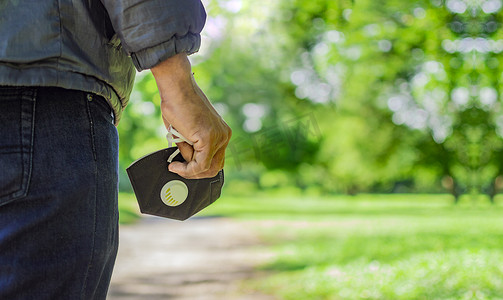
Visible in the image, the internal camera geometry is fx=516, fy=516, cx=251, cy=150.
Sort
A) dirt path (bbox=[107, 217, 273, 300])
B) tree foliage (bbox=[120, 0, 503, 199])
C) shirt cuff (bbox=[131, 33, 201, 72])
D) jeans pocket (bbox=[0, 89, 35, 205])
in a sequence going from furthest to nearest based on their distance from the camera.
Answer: tree foliage (bbox=[120, 0, 503, 199]) < dirt path (bbox=[107, 217, 273, 300]) < shirt cuff (bbox=[131, 33, 201, 72]) < jeans pocket (bbox=[0, 89, 35, 205])

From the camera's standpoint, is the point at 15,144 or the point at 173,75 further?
Answer: the point at 173,75

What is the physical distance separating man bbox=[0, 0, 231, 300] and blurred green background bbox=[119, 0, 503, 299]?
190 inches

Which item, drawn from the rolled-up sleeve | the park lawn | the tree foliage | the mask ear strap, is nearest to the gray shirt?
the rolled-up sleeve

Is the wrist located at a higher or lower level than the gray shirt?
lower

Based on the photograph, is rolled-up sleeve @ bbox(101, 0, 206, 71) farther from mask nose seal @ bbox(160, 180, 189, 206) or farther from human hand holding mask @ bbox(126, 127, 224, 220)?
mask nose seal @ bbox(160, 180, 189, 206)

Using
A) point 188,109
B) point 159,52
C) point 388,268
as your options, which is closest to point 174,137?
point 188,109

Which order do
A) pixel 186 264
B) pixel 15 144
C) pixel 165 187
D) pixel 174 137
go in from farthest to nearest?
pixel 186 264 → pixel 165 187 → pixel 174 137 → pixel 15 144

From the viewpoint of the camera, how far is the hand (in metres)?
1.09

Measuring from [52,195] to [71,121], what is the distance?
0.50 feet

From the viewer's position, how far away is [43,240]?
958mm

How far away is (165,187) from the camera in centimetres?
131

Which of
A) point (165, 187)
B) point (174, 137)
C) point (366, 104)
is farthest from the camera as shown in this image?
point (366, 104)

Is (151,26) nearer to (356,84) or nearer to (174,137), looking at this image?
(174,137)

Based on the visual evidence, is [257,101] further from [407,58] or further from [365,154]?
[365,154]
